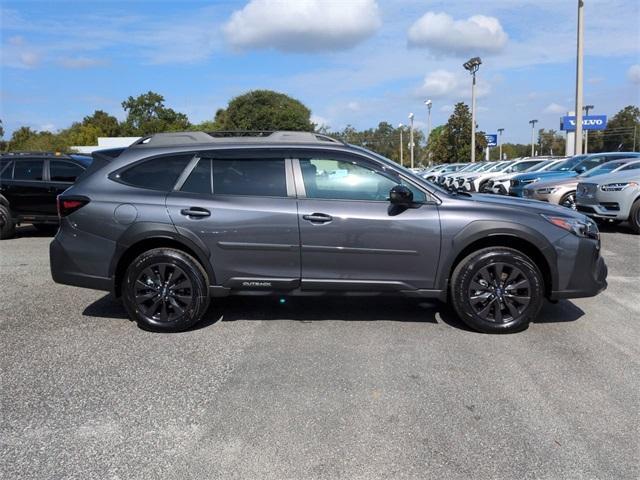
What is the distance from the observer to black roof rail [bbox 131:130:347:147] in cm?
513

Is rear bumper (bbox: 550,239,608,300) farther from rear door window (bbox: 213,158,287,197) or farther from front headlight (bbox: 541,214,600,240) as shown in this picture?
rear door window (bbox: 213,158,287,197)

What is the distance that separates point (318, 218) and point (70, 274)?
2407mm

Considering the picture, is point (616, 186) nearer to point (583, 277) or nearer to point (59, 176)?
point (583, 277)

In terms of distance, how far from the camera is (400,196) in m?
4.62

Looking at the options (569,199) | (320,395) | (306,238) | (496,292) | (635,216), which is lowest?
(320,395)

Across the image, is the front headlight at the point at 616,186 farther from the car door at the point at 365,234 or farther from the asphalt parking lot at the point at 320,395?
the car door at the point at 365,234

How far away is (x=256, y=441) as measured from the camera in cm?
302

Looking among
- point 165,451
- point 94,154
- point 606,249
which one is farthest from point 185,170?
point 606,249

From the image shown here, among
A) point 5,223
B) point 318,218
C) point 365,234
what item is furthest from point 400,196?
point 5,223

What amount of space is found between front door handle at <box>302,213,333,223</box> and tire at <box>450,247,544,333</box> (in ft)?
4.14

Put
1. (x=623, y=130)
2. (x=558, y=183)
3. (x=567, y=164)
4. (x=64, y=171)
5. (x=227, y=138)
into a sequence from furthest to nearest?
(x=623, y=130)
(x=567, y=164)
(x=558, y=183)
(x=64, y=171)
(x=227, y=138)

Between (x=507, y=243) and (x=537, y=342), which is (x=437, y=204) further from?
(x=537, y=342)

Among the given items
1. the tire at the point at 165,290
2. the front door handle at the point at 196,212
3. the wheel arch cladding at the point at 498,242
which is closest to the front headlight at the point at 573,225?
the wheel arch cladding at the point at 498,242

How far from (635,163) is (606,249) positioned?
4.23 metres
